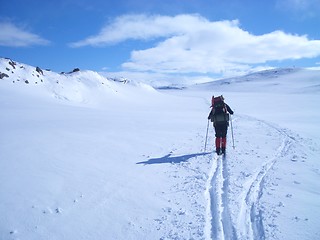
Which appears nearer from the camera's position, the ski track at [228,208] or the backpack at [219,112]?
the ski track at [228,208]

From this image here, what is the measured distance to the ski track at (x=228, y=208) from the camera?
16.5ft

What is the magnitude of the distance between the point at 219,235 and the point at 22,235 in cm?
343

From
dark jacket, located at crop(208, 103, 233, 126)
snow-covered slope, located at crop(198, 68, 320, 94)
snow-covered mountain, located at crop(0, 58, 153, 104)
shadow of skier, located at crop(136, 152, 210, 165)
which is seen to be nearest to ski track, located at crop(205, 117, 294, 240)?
shadow of skier, located at crop(136, 152, 210, 165)

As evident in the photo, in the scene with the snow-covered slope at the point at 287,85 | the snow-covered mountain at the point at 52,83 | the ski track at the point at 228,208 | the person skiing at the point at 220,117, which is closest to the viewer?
the ski track at the point at 228,208

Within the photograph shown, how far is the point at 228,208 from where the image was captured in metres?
5.89

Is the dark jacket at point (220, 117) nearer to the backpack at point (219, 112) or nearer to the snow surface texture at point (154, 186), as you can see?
the backpack at point (219, 112)

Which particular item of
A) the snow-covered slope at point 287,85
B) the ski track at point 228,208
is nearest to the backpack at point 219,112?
the ski track at point 228,208

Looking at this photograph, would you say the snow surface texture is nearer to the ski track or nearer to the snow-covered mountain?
the ski track

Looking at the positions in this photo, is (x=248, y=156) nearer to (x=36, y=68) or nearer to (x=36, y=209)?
(x=36, y=209)

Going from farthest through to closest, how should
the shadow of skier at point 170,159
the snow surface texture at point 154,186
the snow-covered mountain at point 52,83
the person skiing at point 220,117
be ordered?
1. the snow-covered mountain at point 52,83
2. the person skiing at point 220,117
3. the shadow of skier at point 170,159
4. the snow surface texture at point 154,186

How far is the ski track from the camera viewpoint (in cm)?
504

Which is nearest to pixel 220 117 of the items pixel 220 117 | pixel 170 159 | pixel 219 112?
pixel 220 117

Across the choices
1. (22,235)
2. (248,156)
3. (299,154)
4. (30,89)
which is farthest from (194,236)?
(30,89)

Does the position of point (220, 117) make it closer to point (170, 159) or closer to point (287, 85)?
point (170, 159)
